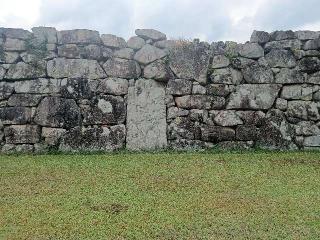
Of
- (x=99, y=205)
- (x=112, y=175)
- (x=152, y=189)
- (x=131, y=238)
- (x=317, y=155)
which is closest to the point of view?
(x=131, y=238)

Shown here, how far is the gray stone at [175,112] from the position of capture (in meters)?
11.2

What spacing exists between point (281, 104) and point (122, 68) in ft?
12.7

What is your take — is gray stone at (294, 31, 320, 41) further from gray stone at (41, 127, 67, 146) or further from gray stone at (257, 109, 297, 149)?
gray stone at (41, 127, 67, 146)

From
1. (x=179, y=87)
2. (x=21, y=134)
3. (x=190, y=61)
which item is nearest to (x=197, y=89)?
(x=179, y=87)

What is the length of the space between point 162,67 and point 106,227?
5.72 m

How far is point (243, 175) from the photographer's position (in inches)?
356

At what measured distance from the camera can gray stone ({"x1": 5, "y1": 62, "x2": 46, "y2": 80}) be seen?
1097 cm

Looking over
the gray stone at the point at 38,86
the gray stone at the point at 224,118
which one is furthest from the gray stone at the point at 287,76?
the gray stone at the point at 38,86

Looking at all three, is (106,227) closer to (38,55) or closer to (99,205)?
(99,205)

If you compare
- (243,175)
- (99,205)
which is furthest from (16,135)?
(243,175)

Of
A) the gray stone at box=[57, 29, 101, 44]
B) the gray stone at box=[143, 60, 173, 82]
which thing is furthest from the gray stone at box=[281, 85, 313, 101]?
the gray stone at box=[57, 29, 101, 44]

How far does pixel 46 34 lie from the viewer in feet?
36.5

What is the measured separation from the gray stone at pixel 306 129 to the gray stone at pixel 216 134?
1613 millimetres

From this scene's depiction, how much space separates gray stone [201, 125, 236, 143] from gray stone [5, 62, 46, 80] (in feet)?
13.0
